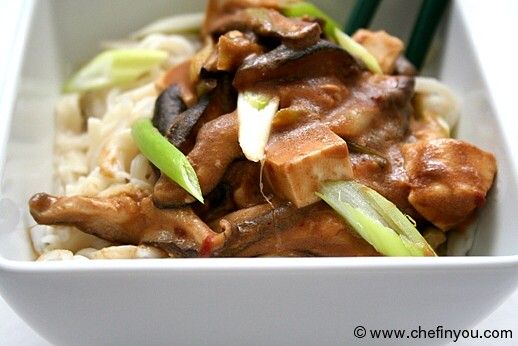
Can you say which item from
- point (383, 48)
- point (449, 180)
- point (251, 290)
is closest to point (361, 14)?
point (383, 48)

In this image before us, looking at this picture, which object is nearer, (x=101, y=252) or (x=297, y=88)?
(x=101, y=252)

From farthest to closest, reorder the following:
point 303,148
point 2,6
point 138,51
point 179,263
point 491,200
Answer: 1. point 2,6
2. point 138,51
3. point 491,200
4. point 303,148
5. point 179,263

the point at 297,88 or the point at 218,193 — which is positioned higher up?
the point at 297,88

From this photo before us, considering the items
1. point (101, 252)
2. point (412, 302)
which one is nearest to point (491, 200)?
point (412, 302)

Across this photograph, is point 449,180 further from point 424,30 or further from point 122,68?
point 122,68

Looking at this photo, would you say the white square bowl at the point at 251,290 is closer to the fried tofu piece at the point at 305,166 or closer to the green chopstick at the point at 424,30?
the fried tofu piece at the point at 305,166

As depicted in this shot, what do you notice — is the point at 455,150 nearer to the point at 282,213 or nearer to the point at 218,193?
the point at 282,213
